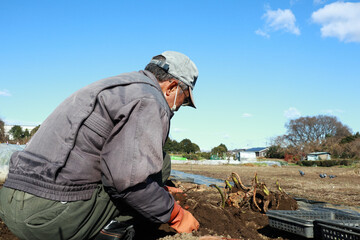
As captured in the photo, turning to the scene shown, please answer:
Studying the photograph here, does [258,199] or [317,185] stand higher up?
[258,199]

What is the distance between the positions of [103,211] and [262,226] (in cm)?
192

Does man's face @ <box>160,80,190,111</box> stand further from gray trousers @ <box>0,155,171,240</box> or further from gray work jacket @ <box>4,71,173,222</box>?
gray trousers @ <box>0,155,171,240</box>

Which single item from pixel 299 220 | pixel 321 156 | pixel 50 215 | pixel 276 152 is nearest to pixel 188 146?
pixel 276 152

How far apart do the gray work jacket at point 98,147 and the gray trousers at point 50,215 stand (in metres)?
0.05

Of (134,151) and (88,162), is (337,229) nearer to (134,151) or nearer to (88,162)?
(134,151)

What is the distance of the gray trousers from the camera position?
1481 mm

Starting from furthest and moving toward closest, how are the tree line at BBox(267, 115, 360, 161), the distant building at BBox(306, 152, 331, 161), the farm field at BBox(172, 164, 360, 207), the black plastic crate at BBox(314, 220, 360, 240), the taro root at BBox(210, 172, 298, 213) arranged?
1. the tree line at BBox(267, 115, 360, 161)
2. the distant building at BBox(306, 152, 331, 161)
3. the farm field at BBox(172, 164, 360, 207)
4. the taro root at BBox(210, 172, 298, 213)
5. the black plastic crate at BBox(314, 220, 360, 240)

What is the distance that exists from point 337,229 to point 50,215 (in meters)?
1.84

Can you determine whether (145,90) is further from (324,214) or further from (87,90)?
(324,214)

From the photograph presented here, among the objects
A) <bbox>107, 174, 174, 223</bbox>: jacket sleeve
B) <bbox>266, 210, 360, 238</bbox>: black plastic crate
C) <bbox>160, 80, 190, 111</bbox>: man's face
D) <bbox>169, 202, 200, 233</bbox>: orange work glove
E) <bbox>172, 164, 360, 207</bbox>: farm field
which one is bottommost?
<bbox>172, 164, 360, 207</bbox>: farm field

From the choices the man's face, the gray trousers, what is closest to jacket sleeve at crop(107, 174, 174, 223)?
the gray trousers

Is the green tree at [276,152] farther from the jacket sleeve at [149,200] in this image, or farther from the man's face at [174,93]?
the jacket sleeve at [149,200]

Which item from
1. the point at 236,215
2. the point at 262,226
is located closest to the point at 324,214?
the point at 262,226

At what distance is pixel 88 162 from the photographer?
1.53 meters
